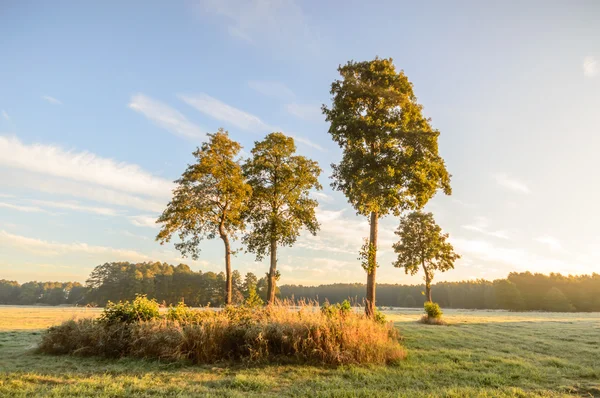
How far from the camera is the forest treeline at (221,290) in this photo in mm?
76938

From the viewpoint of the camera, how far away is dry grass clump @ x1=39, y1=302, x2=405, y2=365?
30.8 ft

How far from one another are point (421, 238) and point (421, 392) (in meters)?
30.5

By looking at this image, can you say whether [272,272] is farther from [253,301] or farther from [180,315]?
[180,315]

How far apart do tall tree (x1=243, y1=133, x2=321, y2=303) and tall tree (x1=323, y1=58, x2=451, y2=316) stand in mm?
8780

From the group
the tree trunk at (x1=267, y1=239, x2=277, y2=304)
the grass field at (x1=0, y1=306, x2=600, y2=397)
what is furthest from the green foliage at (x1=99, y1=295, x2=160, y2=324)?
the tree trunk at (x1=267, y1=239, x2=277, y2=304)

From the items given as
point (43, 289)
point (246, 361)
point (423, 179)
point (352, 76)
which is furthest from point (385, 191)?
point (43, 289)

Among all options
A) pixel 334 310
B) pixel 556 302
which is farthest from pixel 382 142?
pixel 556 302

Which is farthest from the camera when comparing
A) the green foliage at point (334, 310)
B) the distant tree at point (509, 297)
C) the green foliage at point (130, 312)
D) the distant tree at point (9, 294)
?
the distant tree at point (9, 294)

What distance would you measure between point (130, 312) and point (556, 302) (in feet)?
295

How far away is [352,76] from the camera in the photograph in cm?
1981

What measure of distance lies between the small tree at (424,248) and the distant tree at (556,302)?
57747mm

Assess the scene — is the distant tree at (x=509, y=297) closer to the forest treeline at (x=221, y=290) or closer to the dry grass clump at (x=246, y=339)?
the forest treeline at (x=221, y=290)

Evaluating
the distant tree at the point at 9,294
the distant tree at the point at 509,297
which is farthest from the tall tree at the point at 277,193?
the distant tree at the point at 9,294

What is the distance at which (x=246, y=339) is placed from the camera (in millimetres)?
9812
